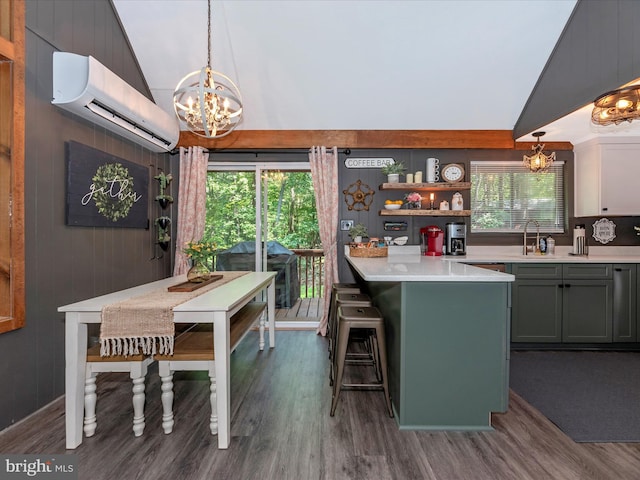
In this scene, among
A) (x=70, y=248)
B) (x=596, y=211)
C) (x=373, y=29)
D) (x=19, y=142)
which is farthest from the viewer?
(x=596, y=211)

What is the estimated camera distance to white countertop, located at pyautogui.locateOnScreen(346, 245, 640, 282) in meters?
1.89

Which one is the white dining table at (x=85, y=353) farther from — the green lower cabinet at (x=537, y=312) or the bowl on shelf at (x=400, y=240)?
the green lower cabinet at (x=537, y=312)

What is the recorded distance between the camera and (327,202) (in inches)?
155

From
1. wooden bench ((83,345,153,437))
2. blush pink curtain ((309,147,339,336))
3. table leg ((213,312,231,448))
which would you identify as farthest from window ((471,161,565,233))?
wooden bench ((83,345,153,437))

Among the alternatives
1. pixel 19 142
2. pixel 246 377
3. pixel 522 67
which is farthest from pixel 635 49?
pixel 19 142

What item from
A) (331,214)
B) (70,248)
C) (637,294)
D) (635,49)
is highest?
(635,49)

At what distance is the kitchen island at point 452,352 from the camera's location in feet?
6.43

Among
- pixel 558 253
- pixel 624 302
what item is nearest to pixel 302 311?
pixel 558 253

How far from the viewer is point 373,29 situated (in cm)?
304

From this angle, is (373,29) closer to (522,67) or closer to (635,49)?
(522,67)

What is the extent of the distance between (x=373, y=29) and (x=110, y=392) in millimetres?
3803

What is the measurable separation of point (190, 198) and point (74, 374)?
97.7 inches

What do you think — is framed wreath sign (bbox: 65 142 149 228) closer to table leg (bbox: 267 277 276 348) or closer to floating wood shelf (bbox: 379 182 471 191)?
table leg (bbox: 267 277 276 348)

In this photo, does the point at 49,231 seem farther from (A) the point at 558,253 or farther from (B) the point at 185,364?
(A) the point at 558,253
